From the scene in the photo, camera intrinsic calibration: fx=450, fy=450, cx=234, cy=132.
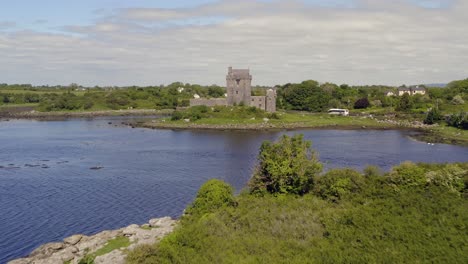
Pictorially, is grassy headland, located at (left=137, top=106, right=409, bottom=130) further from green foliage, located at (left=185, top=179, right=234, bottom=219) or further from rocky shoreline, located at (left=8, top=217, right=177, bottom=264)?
rocky shoreline, located at (left=8, top=217, right=177, bottom=264)

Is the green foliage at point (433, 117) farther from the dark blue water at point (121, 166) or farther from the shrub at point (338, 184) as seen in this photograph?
the shrub at point (338, 184)

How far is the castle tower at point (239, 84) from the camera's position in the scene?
98.5 metres

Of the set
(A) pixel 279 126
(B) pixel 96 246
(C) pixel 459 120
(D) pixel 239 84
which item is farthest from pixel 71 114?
(B) pixel 96 246

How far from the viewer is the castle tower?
9850cm

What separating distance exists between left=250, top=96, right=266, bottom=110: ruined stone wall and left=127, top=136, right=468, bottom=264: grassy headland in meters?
68.7

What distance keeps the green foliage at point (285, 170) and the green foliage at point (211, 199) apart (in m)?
3.27

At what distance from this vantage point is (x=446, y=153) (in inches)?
2210

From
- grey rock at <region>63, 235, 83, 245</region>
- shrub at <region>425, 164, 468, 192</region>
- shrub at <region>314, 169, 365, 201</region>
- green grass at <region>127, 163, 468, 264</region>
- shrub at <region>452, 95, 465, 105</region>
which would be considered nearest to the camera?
green grass at <region>127, 163, 468, 264</region>

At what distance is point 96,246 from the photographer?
24938mm

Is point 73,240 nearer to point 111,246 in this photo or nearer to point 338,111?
point 111,246

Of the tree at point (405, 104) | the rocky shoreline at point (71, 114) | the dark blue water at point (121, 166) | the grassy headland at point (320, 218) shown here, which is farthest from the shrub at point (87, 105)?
the grassy headland at point (320, 218)

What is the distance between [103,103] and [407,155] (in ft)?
352

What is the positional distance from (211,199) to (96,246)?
6.99 metres

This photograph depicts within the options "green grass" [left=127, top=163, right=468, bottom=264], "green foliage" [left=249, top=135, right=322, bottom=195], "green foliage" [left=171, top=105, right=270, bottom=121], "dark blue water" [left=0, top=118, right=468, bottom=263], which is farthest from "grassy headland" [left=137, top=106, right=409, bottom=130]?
"green grass" [left=127, top=163, right=468, bottom=264]
